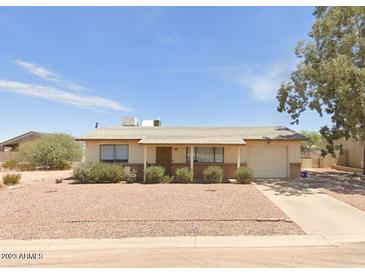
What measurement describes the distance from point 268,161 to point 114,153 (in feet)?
33.3

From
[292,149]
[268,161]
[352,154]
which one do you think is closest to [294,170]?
[292,149]

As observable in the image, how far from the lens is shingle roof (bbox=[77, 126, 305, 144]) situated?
58.0 ft

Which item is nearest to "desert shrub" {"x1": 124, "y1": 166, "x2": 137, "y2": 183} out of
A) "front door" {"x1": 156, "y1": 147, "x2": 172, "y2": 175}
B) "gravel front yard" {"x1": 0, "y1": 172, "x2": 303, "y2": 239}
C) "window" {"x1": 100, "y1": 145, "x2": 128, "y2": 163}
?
"window" {"x1": 100, "y1": 145, "x2": 128, "y2": 163}

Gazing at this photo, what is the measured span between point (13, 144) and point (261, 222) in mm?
46515

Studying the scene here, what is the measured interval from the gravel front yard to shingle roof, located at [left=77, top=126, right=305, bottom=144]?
500 cm

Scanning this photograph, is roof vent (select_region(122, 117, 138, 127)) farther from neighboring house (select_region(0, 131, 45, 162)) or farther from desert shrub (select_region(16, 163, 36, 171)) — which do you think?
neighboring house (select_region(0, 131, 45, 162))

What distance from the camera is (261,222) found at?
25.6ft

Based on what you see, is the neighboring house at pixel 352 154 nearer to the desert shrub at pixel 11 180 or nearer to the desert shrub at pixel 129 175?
the desert shrub at pixel 129 175

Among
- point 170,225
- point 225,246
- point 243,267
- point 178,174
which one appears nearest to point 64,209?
point 170,225

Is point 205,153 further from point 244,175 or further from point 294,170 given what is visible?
point 294,170

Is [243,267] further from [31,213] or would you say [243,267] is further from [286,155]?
[286,155]

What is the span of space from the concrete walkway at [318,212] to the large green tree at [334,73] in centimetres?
560

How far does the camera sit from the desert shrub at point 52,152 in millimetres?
29344

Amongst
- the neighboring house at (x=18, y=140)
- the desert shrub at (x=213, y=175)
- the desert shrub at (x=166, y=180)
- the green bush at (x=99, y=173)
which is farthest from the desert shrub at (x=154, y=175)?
the neighboring house at (x=18, y=140)
